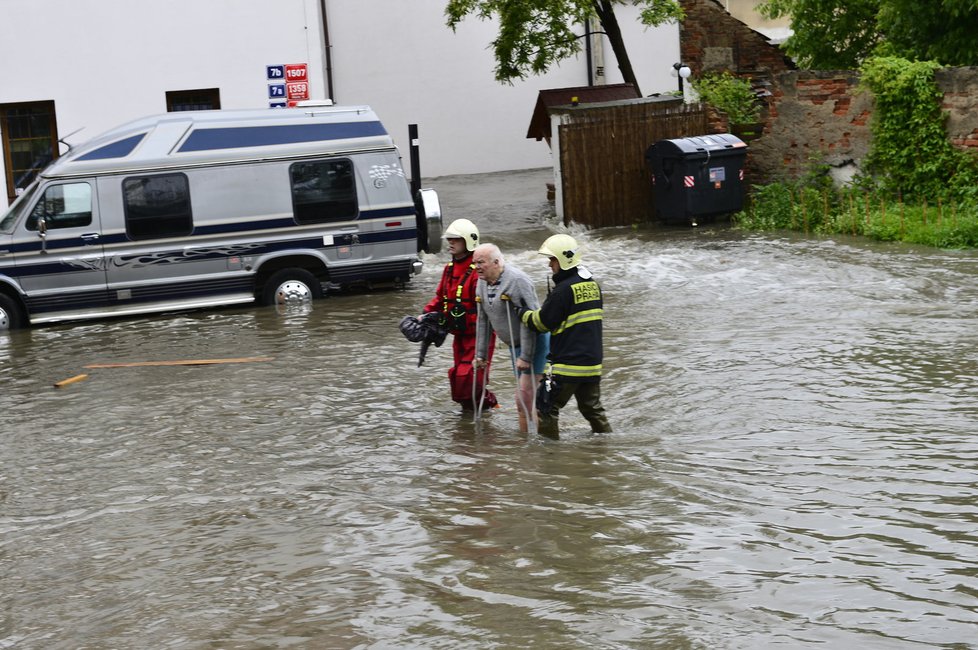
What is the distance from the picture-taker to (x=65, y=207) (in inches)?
628

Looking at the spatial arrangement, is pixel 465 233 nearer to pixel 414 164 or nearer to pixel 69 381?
pixel 69 381

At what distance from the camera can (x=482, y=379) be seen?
10289 mm

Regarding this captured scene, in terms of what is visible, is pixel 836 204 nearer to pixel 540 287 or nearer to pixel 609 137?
pixel 609 137

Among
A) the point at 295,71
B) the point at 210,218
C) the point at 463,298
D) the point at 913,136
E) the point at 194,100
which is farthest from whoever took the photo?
the point at 194,100

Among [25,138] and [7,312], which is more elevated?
[25,138]

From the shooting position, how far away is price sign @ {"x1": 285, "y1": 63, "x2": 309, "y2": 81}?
2259 cm

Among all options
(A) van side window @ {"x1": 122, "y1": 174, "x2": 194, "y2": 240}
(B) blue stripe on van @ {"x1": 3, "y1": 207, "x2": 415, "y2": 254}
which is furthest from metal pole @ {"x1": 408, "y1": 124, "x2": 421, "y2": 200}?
(A) van side window @ {"x1": 122, "y1": 174, "x2": 194, "y2": 240}

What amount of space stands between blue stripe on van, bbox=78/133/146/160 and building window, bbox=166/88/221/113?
6667 mm

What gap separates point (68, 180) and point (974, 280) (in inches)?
444

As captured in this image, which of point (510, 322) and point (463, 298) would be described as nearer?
point (510, 322)

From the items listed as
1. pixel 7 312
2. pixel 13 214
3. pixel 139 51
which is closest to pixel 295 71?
pixel 139 51

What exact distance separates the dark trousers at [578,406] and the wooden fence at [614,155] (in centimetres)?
1193

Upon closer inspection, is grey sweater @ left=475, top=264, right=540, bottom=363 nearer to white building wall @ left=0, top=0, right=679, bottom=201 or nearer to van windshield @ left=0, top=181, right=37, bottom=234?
van windshield @ left=0, top=181, right=37, bottom=234

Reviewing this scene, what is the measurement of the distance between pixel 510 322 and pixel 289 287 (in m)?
7.82
